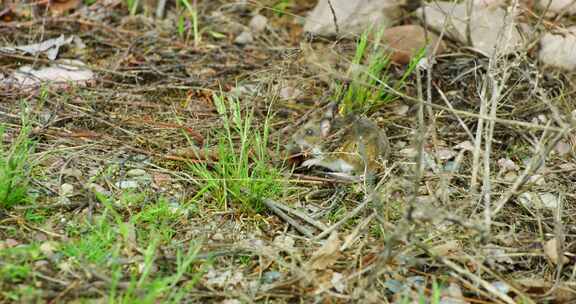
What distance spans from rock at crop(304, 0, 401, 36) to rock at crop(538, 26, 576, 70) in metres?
0.80

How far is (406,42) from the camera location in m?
3.66

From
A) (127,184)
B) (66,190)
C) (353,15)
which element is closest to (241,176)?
(127,184)

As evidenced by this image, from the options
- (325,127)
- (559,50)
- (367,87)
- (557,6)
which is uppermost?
(557,6)

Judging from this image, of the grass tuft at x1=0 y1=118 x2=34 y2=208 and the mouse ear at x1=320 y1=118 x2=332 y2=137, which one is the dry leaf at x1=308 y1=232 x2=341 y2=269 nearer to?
the mouse ear at x1=320 y1=118 x2=332 y2=137

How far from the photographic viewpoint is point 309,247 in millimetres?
2518

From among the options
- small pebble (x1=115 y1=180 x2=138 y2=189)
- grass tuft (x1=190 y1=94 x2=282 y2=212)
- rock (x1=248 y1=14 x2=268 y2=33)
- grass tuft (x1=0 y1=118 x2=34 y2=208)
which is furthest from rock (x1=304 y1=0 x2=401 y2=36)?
grass tuft (x1=0 y1=118 x2=34 y2=208)

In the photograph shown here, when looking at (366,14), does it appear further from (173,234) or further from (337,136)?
(173,234)

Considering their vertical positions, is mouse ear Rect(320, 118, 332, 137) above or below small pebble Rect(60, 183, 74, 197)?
above

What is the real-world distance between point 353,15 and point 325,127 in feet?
3.34

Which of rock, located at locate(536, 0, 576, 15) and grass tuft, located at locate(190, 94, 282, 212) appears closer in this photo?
grass tuft, located at locate(190, 94, 282, 212)

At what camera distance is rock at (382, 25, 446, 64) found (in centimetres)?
362

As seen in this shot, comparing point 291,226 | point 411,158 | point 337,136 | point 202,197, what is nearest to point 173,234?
point 202,197

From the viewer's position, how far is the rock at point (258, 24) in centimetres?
407

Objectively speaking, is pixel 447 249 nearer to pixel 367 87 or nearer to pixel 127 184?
pixel 367 87
